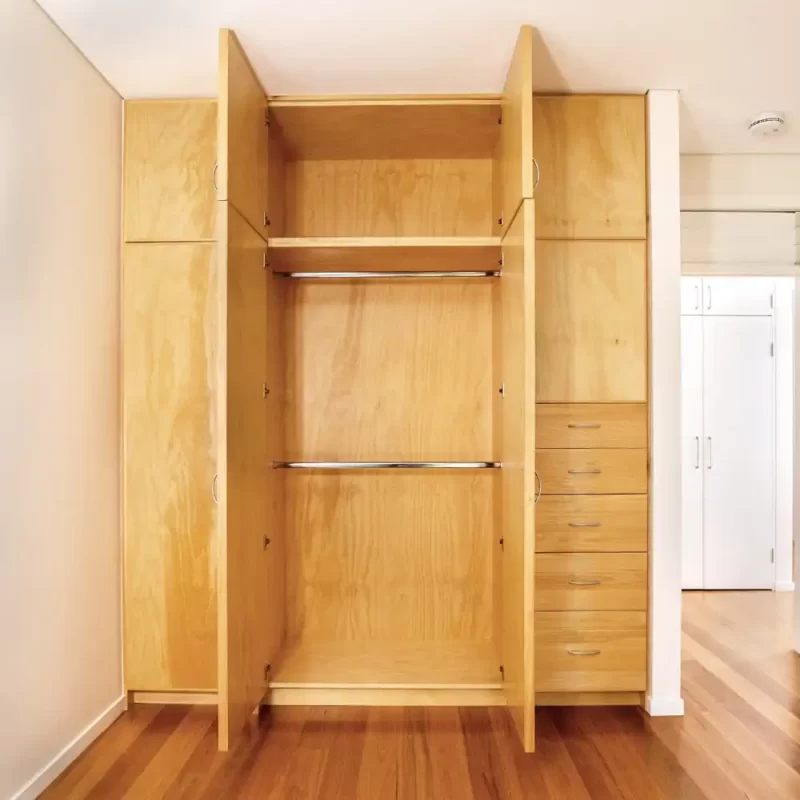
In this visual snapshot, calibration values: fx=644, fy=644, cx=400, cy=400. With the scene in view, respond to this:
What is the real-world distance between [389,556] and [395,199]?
5.36 ft

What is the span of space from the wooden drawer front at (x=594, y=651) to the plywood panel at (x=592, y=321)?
0.85 meters

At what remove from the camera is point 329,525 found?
2943mm

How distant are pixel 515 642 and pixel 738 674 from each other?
1.43 metres

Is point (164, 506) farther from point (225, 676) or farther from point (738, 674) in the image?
point (738, 674)

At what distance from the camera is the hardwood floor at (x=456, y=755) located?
2.01m

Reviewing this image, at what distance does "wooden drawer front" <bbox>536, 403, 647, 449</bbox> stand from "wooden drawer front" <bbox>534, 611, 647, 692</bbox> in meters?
0.66

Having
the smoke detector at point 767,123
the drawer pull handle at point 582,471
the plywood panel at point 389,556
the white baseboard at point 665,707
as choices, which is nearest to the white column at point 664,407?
the white baseboard at point 665,707

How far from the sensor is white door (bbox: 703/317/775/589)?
4.45 meters

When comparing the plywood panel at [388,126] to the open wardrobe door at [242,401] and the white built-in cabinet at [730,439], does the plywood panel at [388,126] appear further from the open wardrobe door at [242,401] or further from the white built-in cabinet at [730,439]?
the white built-in cabinet at [730,439]

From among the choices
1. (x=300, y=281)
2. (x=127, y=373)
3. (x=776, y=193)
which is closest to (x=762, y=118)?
(x=776, y=193)

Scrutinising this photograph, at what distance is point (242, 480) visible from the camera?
2.19 meters

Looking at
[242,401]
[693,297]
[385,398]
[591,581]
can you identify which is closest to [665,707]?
[591,581]

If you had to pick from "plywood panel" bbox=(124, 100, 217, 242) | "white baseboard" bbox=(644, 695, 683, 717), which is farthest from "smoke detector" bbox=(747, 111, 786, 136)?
"white baseboard" bbox=(644, 695, 683, 717)

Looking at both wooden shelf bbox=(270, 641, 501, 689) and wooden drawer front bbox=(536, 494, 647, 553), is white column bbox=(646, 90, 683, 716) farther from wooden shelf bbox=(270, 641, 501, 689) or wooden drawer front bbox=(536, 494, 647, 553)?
wooden shelf bbox=(270, 641, 501, 689)
